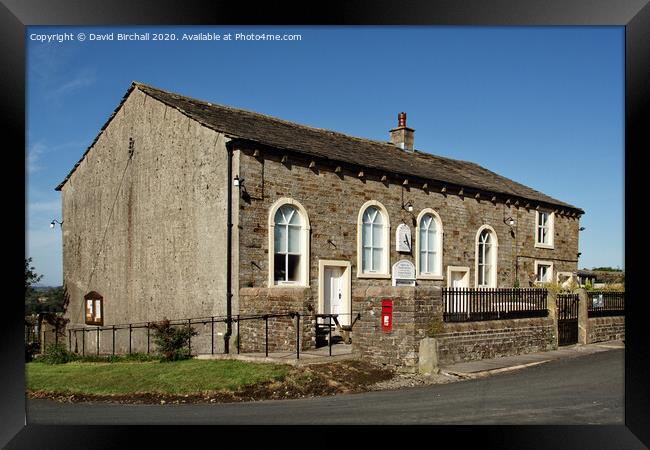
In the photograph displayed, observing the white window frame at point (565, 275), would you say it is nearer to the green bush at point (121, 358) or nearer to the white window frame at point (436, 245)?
the white window frame at point (436, 245)

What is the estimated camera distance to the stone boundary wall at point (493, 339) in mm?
14867

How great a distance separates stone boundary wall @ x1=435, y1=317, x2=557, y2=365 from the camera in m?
14.9

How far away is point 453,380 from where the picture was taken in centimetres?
1341

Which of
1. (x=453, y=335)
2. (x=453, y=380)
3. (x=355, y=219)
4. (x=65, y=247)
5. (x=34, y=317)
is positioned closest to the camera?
Answer: (x=453, y=380)

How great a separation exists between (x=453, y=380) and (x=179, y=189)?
31.5 feet

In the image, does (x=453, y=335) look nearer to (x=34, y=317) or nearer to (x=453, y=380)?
(x=453, y=380)

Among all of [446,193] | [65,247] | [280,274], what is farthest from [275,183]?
[65,247]

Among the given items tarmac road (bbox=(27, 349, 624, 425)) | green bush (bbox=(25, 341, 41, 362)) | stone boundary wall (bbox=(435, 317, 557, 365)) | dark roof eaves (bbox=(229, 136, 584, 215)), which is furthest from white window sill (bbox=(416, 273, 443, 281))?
green bush (bbox=(25, 341, 41, 362))

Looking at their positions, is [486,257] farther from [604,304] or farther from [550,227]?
[604,304]

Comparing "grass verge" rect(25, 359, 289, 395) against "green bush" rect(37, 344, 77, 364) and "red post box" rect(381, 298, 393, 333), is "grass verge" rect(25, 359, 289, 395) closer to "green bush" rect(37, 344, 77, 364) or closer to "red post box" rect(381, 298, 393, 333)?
"green bush" rect(37, 344, 77, 364)

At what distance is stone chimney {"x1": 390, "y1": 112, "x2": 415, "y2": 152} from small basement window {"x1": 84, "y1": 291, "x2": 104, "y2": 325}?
1301 centimetres

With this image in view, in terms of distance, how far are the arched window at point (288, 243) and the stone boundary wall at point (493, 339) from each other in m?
4.84

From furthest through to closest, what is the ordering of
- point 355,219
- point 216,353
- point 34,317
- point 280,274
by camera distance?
point 34,317 < point 355,219 < point 280,274 < point 216,353
